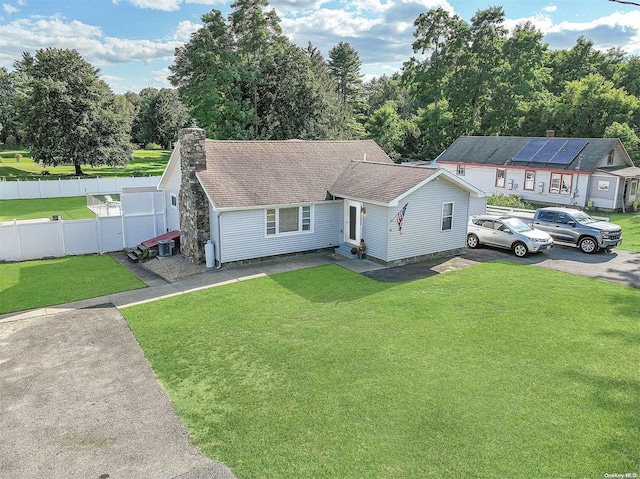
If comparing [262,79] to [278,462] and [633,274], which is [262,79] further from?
[278,462]

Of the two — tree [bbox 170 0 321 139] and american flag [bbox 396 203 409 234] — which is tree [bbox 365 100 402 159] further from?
american flag [bbox 396 203 409 234]

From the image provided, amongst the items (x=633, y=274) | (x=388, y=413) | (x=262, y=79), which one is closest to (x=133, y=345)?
(x=388, y=413)

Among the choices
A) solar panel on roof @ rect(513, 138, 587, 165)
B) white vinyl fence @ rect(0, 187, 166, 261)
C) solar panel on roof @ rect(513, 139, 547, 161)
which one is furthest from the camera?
solar panel on roof @ rect(513, 139, 547, 161)

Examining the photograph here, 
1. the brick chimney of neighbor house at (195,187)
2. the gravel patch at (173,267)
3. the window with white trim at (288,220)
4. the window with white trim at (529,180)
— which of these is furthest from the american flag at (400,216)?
the window with white trim at (529,180)

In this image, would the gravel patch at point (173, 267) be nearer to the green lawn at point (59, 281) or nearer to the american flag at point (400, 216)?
the green lawn at point (59, 281)

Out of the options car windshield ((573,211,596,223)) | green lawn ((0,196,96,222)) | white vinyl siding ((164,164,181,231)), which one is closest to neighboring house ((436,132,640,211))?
car windshield ((573,211,596,223))
